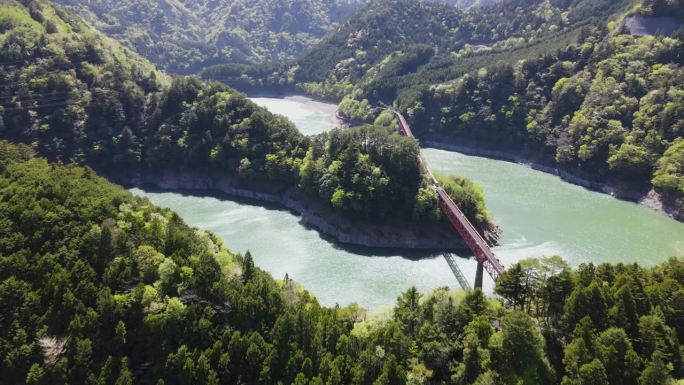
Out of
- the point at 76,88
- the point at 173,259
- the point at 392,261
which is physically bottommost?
the point at 392,261

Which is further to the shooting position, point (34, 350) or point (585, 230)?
point (585, 230)

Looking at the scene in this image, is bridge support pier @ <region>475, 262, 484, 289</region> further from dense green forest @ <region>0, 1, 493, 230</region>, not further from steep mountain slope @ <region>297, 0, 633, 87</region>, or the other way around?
steep mountain slope @ <region>297, 0, 633, 87</region>

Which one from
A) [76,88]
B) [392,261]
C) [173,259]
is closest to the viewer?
[173,259]

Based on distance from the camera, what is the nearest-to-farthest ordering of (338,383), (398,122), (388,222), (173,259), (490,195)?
(338,383)
(173,259)
(388,222)
(490,195)
(398,122)

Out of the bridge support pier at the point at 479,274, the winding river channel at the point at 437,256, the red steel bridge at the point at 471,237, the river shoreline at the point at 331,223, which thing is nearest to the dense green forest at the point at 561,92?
the winding river channel at the point at 437,256

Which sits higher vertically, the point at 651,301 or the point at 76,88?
the point at 76,88

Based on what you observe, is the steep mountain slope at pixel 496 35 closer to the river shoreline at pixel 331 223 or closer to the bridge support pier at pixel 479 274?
the river shoreline at pixel 331 223

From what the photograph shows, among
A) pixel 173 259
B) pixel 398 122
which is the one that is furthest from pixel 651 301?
pixel 398 122

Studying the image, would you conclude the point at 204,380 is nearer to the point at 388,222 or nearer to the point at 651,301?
the point at 651,301
